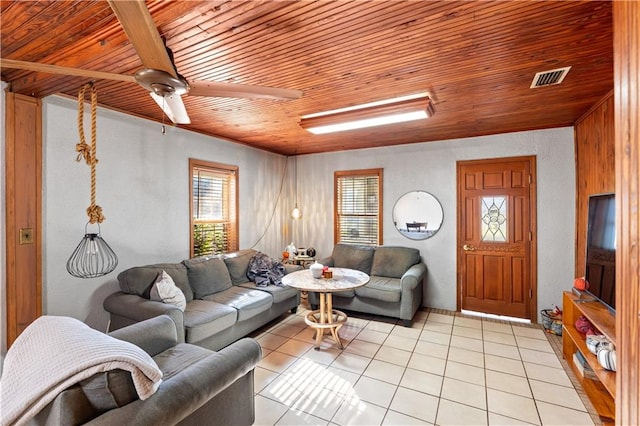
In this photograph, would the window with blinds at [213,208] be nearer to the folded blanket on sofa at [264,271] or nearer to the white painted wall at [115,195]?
the white painted wall at [115,195]

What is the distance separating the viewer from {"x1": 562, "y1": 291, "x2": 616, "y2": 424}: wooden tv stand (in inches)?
76.4

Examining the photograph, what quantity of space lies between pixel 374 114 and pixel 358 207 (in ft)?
7.41

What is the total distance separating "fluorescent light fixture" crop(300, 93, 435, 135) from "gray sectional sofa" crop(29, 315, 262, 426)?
2.32 metres

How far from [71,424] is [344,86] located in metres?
2.58

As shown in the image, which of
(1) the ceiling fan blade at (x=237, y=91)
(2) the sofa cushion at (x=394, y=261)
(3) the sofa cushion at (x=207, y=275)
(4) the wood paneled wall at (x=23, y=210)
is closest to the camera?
(1) the ceiling fan blade at (x=237, y=91)

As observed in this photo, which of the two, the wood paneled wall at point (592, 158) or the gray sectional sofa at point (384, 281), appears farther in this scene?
the gray sectional sofa at point (384, 281)

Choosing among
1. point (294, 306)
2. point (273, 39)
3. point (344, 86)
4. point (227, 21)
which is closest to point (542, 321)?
point (294, 306)

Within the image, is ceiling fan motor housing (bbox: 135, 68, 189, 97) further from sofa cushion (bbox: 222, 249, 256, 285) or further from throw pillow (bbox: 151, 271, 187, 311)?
sofa cushion (bbox: 222, 249, 256, 285)

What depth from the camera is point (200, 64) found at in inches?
82.3

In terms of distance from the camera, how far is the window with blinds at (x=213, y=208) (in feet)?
12.8

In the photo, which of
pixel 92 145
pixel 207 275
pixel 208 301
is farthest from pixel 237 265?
pixel 92 145

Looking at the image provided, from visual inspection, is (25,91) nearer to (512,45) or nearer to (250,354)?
(250,354)

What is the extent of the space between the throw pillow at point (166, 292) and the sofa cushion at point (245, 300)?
1.49 ft

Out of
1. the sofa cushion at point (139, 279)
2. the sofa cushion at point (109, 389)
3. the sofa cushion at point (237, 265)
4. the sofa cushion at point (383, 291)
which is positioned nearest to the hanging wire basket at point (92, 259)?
the sofa cushion at point (139, 279)
